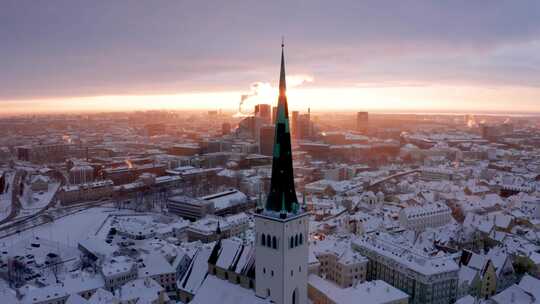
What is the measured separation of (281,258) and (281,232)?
1986 mm

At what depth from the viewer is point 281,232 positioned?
32.5 meters

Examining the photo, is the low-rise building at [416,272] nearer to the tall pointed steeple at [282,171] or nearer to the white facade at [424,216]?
the white facade at [424,216]

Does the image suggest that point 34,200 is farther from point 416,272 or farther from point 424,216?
point 416,272

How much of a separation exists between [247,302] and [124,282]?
30996 millimetres

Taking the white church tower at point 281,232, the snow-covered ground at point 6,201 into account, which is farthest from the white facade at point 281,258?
the snow-covered ground at point 6,201

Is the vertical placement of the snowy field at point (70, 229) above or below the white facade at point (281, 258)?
below

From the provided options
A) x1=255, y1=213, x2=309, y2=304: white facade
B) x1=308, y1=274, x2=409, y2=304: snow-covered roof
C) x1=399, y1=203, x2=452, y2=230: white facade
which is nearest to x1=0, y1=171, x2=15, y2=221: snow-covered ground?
x1=308, y1=274, x2=409, y2=304: snow-covered roof

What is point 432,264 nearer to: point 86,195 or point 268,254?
point 268,254

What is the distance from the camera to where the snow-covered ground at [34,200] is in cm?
11738

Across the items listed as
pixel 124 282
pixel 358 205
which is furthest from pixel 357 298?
pixel 358 205

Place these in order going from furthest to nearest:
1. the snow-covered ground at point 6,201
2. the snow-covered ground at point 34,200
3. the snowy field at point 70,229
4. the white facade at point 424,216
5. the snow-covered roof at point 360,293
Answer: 1. the snow-covered ground at point 34,200
2. the snow-covered ground at point 6,201
3. the snowy field at point 70,229
4. the white facade at point 424,216
5. the snow-covered roof at point 360,293

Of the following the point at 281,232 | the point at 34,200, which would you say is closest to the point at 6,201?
the point at 34,200

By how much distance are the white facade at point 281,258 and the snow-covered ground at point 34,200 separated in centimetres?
10035

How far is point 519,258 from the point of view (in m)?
66.0
